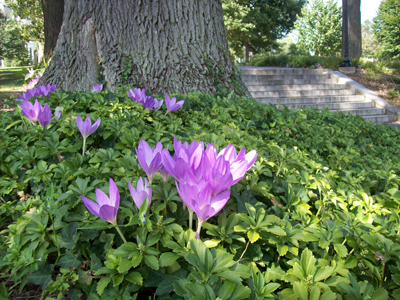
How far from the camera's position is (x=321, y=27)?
32.2 m

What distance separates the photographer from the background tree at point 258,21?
28188mm

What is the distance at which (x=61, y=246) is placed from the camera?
3.99ft

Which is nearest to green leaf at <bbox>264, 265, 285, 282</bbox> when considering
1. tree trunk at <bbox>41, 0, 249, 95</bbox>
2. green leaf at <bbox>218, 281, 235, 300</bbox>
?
green leaf at <bbox>218, 281, 235, 300</bbox>

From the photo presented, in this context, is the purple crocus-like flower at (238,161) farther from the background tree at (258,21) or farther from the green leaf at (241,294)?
the background tree at (258,21)

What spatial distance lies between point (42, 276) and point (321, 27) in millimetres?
36567

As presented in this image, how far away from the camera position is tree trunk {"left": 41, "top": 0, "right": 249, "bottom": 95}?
409 centimetres

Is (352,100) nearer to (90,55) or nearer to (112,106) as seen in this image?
(90,55)

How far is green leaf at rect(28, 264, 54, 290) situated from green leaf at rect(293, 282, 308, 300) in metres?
0.93

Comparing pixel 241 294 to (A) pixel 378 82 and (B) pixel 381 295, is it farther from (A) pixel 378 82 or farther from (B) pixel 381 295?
(A) pixel 378 82

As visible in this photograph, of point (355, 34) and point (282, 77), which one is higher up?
point (355, 34)

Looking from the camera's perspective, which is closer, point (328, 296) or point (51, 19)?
point (328, 296)

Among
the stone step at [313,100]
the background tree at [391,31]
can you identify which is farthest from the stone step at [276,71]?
the background tree at [391,31]

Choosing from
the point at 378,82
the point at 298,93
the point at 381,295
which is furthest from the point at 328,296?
the point at 378,82

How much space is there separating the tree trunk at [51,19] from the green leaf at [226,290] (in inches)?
358
